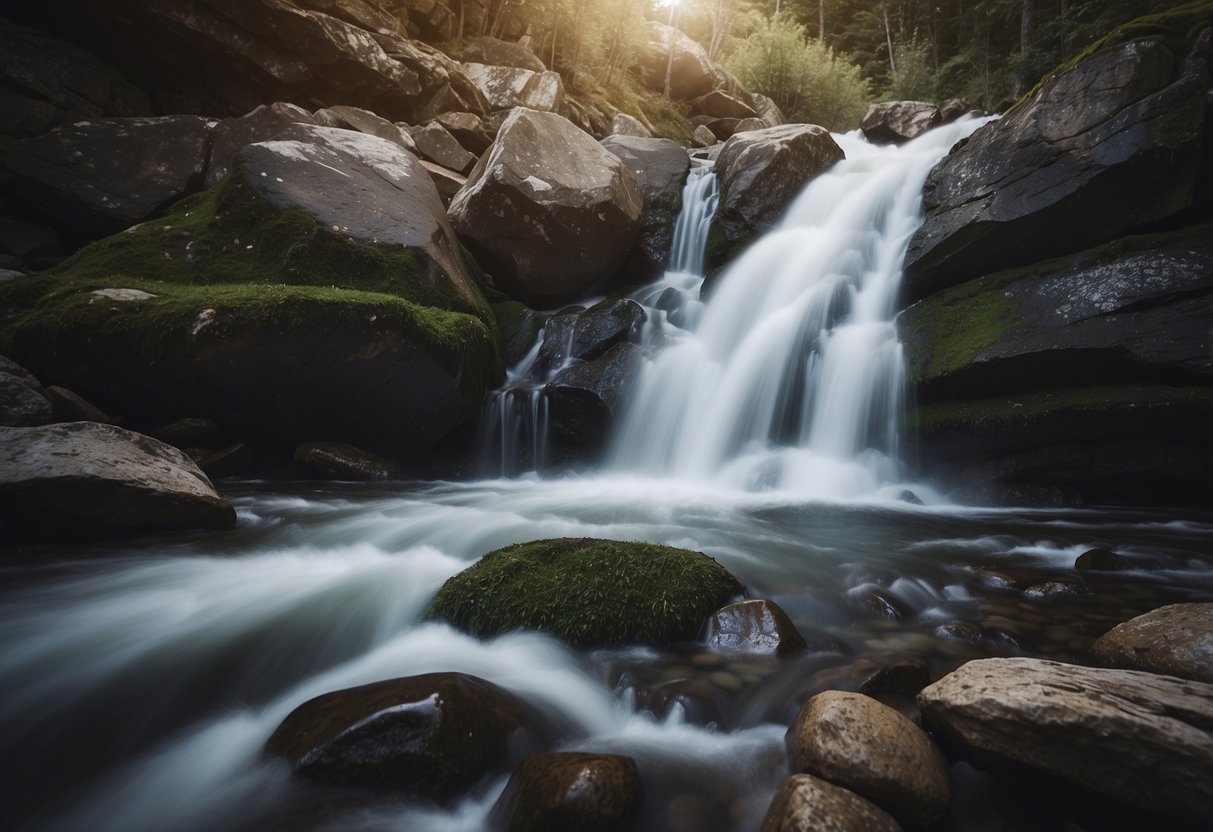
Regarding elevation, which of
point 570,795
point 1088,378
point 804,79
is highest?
point 804,79

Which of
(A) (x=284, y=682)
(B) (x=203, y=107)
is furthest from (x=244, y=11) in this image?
(A) (x=284, y=682)

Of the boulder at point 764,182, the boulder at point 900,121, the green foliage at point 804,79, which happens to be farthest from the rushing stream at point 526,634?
the green foliage at point 804,79

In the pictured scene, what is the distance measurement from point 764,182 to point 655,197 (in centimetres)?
224

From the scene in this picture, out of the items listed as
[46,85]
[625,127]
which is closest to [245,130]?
[46,85]

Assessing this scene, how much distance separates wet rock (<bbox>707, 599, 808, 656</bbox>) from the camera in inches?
105

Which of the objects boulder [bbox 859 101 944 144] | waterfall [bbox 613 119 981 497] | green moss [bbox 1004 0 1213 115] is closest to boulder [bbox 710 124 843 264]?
waterfall [bbox 613 119 981 497]

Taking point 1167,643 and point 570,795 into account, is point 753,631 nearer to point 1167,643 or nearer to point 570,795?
point 570,795

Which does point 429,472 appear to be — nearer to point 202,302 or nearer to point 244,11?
point 202,302

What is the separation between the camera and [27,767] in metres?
1.88

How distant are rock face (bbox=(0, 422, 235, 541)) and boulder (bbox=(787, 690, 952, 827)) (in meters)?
4.32

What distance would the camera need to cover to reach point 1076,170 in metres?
6.42

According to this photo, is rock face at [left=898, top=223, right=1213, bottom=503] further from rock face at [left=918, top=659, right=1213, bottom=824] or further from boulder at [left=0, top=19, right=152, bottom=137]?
boulder at [left=0, top=19, right=152, bottom=137]

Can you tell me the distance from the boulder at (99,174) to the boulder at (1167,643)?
41.4 ft

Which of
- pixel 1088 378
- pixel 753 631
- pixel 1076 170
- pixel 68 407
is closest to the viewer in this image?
pixel 753 631
